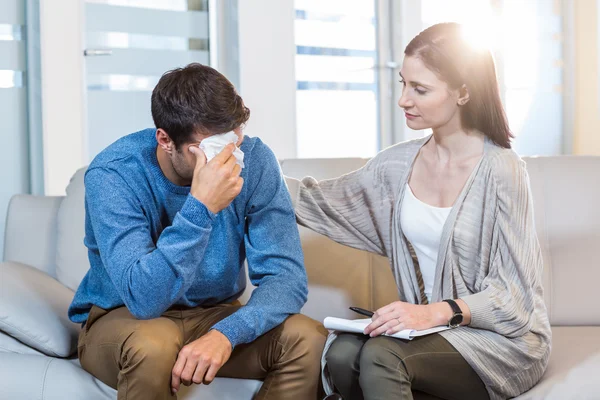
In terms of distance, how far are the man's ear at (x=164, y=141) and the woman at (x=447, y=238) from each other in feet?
1.31

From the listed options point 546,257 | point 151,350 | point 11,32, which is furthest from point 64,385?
point 11,32

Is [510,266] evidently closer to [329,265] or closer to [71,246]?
[329,265]

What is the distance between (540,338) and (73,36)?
2.34 metres

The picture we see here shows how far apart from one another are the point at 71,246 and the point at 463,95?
1.17 metres

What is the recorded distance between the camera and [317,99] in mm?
4273

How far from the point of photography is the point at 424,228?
172 cm

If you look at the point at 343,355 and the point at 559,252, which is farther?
the point at 559,252

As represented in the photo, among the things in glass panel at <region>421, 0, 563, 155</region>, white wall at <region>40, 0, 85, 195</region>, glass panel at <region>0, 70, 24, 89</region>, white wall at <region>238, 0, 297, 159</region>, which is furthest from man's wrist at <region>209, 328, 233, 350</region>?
glass panel at <region>421, 0, 563, 155</region>

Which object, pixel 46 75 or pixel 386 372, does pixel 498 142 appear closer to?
pixel 386 372

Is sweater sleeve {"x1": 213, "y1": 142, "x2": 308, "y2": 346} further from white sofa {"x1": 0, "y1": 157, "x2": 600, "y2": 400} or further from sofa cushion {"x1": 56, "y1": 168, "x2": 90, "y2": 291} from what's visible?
sofa cushion {"x1": 56, "y1": 168, "x2": 90, "y2": 291}

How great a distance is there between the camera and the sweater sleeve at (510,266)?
1578 millimetres

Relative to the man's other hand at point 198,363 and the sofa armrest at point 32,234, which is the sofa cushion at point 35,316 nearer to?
the sofa armrest at point 32,234

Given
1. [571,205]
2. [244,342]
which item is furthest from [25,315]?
[571,205]

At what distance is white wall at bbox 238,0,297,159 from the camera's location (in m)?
3.71
